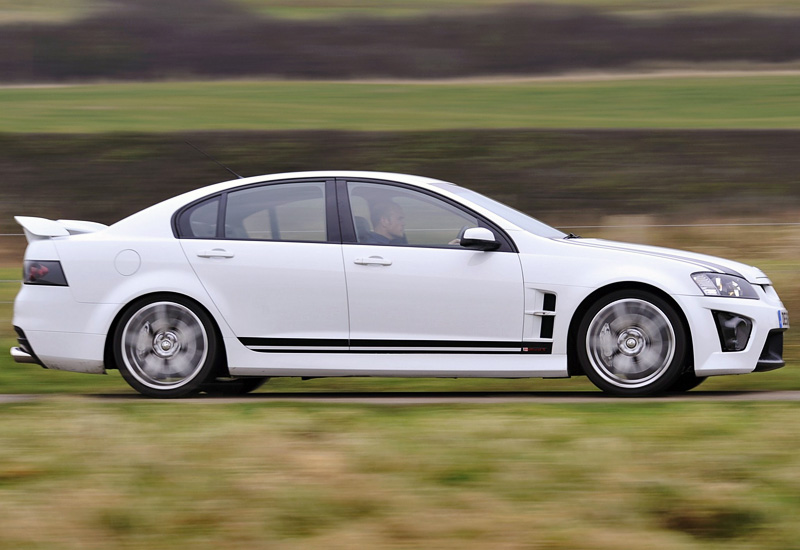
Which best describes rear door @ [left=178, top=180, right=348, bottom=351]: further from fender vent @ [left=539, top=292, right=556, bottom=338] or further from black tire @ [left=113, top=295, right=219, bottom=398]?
fender vent @ [left=539, top=292, right=556, bottom=338]

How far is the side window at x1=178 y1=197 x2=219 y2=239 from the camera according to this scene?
311 inches

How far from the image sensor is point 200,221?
795 centimetres

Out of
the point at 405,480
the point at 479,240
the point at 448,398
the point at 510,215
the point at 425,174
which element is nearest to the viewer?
the point at 405,480

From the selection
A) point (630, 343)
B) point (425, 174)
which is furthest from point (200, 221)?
point (425, 174)

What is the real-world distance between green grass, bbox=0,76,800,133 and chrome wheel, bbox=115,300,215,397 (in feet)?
63.8

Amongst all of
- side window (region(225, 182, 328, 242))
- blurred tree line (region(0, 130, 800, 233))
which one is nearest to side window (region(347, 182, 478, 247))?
side window (region(225, 182, 328, 242))

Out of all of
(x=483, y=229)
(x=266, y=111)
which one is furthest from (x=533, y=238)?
(x=266, y=111)

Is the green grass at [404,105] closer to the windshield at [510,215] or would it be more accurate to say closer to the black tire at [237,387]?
the black tire at [237,387]

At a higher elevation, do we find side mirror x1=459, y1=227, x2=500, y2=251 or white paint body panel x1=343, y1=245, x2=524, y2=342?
side mirror x1=459, y1=227, x2=500, y2=251

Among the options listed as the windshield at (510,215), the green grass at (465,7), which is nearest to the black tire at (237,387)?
the windshield at (510,215)

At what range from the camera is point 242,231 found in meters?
7.89

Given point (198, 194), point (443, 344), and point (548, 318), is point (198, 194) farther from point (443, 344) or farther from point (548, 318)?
point (548, 318)

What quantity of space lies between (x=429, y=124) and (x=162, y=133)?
19.1 feet

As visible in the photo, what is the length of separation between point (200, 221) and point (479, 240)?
1806 mm
